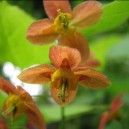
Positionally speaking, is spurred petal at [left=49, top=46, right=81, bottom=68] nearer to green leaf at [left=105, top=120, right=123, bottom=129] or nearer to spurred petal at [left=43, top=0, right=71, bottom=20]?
spurred petal at [left=43, top=0, right=71, bottom=20]

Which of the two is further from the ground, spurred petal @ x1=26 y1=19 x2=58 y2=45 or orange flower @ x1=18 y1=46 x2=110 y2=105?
spurred petal @ x1=26 y1=19 x2=58 y2=45

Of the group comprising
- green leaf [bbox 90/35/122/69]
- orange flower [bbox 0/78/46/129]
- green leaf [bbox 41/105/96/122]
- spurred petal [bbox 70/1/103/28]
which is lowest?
orange flower [bbox 0/78/46/129]

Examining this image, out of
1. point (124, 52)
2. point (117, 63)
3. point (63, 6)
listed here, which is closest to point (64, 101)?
point (63, 6)

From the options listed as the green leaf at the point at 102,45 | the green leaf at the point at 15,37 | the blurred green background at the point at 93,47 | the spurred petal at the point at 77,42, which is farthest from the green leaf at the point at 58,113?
the green leaf at the point at 102,45

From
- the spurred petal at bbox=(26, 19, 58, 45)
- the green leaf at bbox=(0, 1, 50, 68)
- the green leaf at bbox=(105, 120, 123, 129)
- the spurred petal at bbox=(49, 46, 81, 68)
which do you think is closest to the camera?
the spurred petal at bbox=(49, 46, 81, 68)

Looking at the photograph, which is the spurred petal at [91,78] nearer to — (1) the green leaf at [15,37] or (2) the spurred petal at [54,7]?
(2) the spurred petal at [54,7]

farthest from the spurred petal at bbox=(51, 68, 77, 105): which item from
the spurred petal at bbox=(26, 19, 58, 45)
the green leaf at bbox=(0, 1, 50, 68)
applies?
the green leaf at bbox=(0, 1, 50, 68)

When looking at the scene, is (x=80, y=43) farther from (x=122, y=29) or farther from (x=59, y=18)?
(x=122, y=29)

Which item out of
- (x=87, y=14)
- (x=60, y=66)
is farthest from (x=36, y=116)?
(x=87, y=14)
